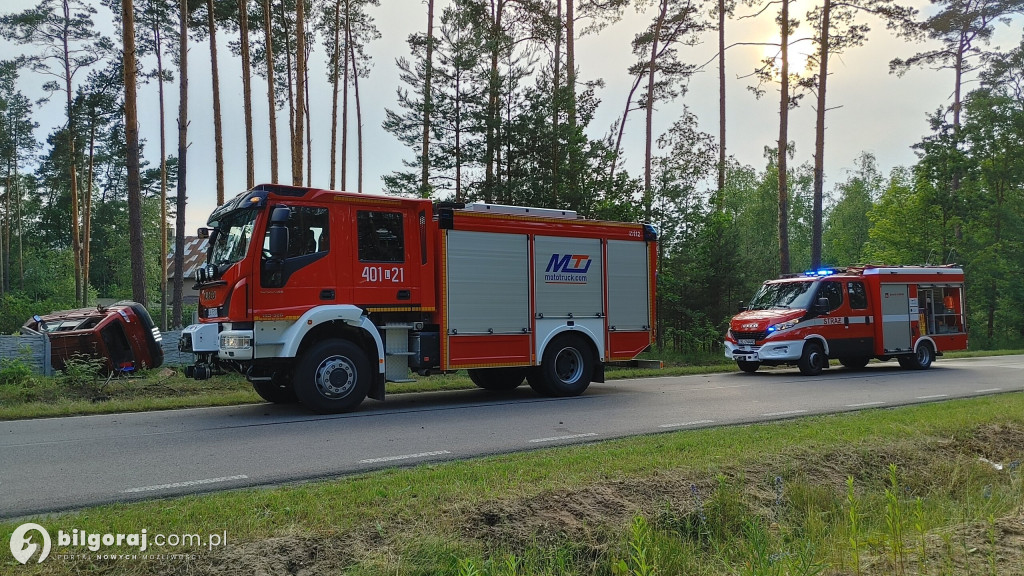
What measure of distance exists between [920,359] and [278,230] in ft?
55.1

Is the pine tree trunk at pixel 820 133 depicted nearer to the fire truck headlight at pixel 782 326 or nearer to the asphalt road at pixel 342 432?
the fire truck headlight at pixel 782 326

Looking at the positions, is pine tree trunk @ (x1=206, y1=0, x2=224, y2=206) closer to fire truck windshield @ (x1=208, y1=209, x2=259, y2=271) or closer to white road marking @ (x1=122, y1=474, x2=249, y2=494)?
fire truck windshield @ (x1=208, y1=209, x2=259, y2=271)

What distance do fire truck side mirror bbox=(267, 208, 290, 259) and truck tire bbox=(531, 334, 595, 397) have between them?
15.8 feet

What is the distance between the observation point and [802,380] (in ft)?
50.9

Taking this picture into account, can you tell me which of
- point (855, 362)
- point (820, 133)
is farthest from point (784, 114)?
point (855, 362)

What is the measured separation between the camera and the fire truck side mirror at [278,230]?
9.66m

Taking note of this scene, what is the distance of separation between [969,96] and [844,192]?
4525 centimetres

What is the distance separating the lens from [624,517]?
4828mm

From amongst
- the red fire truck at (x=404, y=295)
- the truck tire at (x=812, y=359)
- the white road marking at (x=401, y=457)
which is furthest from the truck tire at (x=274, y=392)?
the truck tire at (x=812, y=359)

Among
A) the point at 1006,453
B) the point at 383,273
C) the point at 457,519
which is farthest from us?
the point at 383,273

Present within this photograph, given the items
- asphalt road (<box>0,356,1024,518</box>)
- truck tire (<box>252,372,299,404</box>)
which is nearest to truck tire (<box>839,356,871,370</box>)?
asphalt road (<box>0,356,1024,518</box>)

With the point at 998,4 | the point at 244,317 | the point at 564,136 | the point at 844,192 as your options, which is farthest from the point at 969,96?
the point at 844,192

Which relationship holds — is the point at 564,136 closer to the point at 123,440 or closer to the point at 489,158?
the point at 489,158

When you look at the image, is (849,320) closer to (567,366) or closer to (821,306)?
(821,306)
